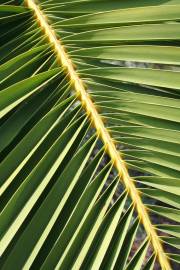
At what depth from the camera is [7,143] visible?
913mm

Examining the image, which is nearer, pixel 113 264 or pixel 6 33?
pixel 113 264

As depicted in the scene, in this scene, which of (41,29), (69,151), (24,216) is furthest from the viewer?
(41,29)

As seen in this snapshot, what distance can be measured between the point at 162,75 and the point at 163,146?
0.15 m

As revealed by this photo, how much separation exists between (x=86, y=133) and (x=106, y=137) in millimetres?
43

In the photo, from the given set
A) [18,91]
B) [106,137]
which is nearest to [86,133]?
[106,137]

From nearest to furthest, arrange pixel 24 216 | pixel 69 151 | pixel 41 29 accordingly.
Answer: pixel 24 216 < pixel 69 151 < pixel 41 29

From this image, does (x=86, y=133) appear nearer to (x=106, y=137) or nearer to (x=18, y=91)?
(x=106, y=137)

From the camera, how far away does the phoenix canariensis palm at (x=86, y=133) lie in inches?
33.8

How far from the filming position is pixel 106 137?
945mm

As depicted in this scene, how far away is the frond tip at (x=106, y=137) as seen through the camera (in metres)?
0.90

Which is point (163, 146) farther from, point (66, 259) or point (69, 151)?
point (66, 259)

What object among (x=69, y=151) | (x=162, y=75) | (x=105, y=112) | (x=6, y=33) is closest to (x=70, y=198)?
A: (x=69, y=151)

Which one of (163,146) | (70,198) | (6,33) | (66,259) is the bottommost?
(66,259)

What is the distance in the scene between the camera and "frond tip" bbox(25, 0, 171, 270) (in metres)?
0.90
